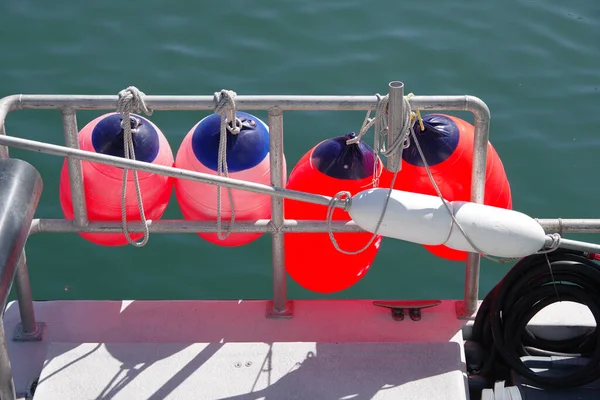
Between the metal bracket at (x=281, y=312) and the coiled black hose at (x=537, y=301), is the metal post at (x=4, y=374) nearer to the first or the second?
the metal bracket at (x=281, y=312)

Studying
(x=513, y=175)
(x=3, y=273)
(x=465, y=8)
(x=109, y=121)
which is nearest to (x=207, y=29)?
(x=465, y=8)

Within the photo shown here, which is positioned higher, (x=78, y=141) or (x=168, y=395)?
(x=78, y=141)

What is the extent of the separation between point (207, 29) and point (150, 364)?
4.66 m

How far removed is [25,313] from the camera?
3.65 metres

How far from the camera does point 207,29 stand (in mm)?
7496

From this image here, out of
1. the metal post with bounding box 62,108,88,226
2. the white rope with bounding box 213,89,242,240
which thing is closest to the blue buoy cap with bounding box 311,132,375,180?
the white rope with bounding box 213,89,242,240

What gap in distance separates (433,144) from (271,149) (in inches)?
28.0

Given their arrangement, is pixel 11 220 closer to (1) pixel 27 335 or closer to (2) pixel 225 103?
(2) pixel 225 103

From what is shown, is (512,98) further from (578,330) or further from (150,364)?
(150,364)

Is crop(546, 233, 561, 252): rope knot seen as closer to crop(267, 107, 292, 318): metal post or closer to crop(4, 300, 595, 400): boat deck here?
crop(4, 300, 595, 400): boat deck

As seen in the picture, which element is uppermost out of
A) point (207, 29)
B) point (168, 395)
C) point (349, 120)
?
point (207, 29)

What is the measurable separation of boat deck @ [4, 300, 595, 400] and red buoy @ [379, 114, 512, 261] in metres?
0.57

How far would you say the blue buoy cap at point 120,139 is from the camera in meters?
3.54

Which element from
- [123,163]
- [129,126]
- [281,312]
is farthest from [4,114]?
[281,312]
